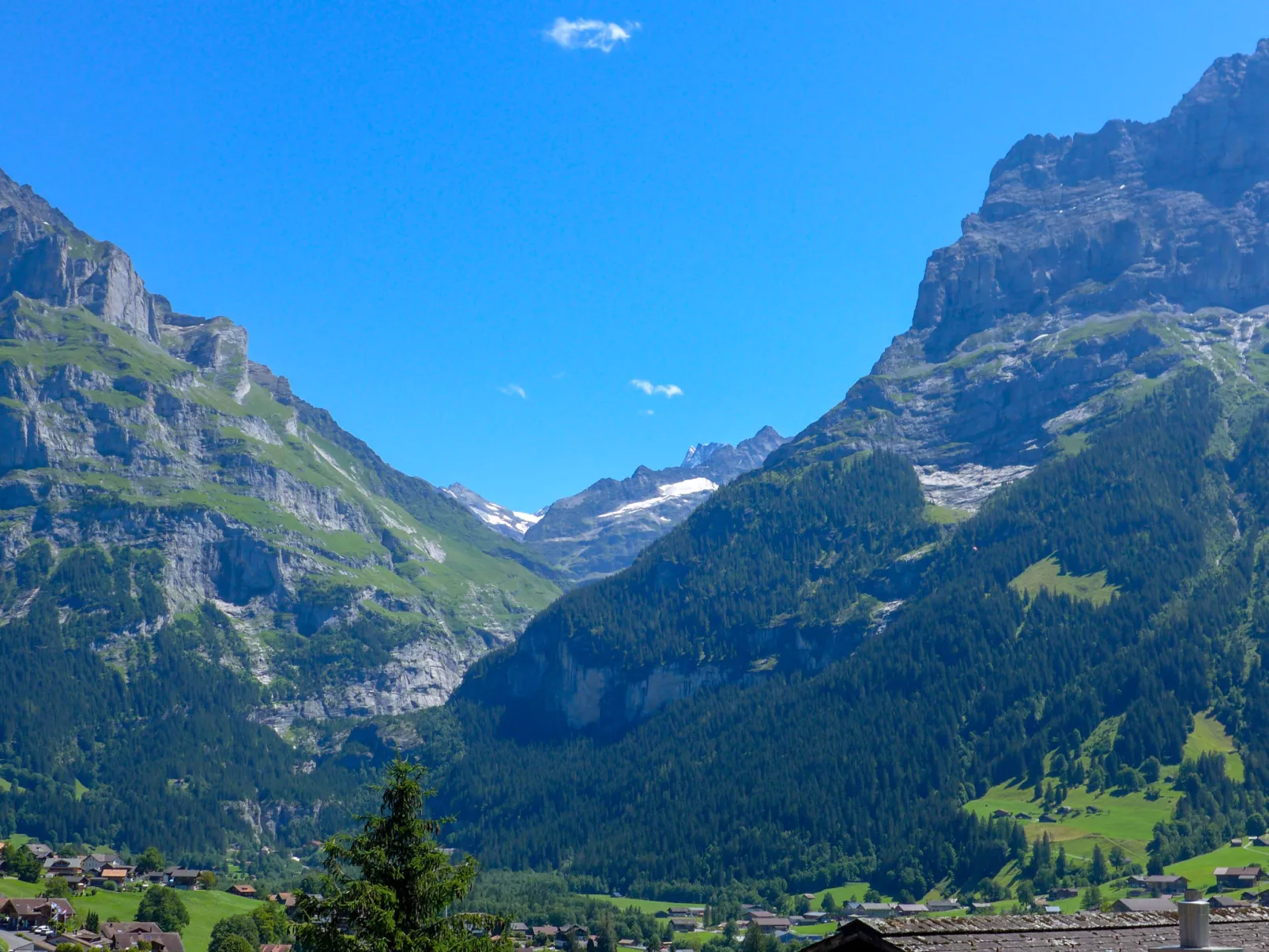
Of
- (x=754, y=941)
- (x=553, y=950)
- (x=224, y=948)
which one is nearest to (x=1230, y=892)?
(x=754, y=941)

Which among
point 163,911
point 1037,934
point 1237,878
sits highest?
point 1037,934

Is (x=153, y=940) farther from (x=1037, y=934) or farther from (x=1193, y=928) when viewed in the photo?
(x=1193, y=928)

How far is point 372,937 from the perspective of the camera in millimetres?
33031

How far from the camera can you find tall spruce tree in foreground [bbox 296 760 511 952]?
108ft

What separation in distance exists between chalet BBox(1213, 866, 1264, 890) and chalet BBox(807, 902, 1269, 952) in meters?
191

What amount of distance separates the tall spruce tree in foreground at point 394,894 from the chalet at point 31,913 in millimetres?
151843

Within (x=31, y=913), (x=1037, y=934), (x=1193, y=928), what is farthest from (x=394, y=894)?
(x=31, y=913)

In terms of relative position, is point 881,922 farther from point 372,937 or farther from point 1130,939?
point 372,937

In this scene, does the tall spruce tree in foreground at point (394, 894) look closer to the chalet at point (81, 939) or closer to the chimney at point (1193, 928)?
the chimney at point (1193, 928)

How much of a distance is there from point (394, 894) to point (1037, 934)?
19.0 m

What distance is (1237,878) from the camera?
190250 millimetres

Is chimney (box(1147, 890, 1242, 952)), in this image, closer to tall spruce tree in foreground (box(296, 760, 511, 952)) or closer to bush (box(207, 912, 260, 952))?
tall spruce tree in foreground (box(296, 760, 511, 952))

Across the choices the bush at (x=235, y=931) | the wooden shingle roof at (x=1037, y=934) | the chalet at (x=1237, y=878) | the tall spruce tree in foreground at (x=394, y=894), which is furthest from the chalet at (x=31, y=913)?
the wooden shingle roof at (x=1037, y=934)

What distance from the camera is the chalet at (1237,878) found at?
189 metres
